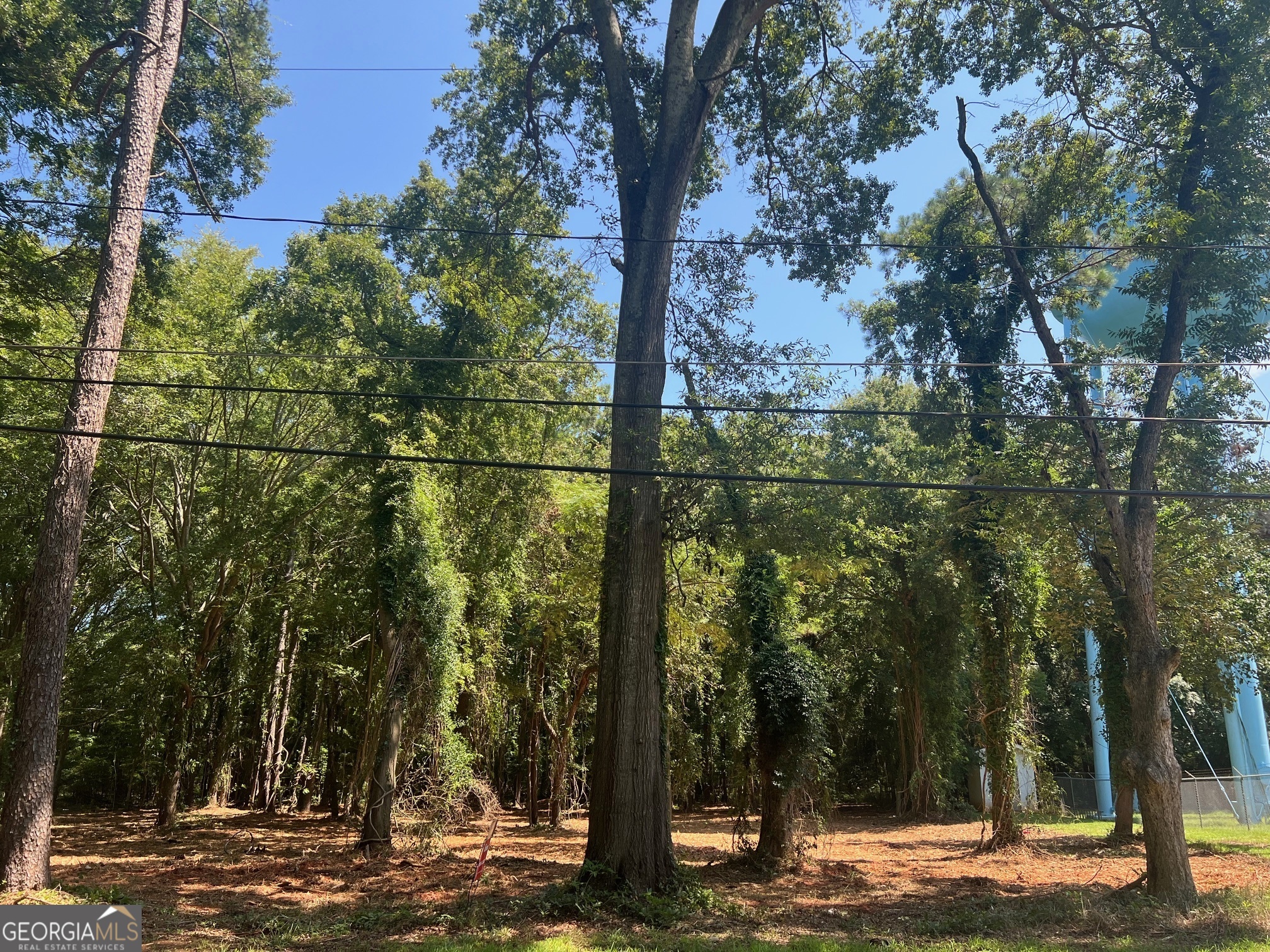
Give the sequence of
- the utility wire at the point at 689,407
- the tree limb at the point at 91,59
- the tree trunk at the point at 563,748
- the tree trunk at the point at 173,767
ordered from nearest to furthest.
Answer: the utility wire at the point at 689,407
the tree limb at the point at 91,59
the tree trunk at the point at 173,767
the tree trunk at the point at 563,748

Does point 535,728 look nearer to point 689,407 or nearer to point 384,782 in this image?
point 384,782

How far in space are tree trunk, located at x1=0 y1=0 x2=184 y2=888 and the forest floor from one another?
0.76 meters

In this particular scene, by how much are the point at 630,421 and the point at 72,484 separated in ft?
21.7

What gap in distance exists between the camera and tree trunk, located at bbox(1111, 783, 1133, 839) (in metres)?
14.8

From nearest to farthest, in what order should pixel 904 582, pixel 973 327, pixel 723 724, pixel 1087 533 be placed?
pixel 1087 533 < pixel 723 724 < pixel 973 327 < pixel 904 582

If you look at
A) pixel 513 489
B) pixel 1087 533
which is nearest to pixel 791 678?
pixel 1087 533

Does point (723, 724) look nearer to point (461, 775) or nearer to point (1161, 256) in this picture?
point (461, 775)

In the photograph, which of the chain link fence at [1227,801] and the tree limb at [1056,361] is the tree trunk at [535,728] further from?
the chain link fence at [1227,801]

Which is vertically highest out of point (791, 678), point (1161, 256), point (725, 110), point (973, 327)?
point (725, 110)

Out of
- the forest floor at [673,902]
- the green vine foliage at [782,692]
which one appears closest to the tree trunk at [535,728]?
the forest floor at [673,902]

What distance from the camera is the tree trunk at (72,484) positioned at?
8242 mm

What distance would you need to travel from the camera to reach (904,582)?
19656 mm

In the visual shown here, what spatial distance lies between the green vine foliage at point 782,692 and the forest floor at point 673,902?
1.63 metres

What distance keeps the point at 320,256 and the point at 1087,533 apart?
45.8 ft
